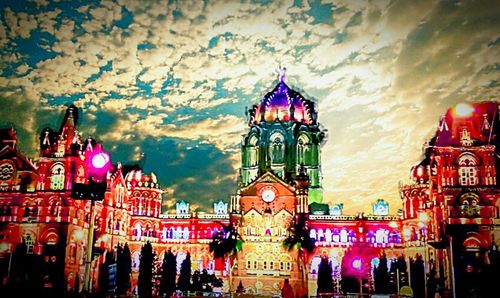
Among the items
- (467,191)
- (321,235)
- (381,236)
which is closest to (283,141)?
(321,235)

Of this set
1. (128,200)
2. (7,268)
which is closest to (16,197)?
(7,268)

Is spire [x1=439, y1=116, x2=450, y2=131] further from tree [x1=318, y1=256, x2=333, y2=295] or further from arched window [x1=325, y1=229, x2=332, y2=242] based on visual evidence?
arched window [x1=325, y1=229, x2=332, y2=242]

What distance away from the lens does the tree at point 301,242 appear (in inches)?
2342

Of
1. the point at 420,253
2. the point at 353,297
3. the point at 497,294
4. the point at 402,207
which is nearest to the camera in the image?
the point at 353,297

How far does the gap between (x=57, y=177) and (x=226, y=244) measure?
63.9ft

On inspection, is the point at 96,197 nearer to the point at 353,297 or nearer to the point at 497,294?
the point at 353,297

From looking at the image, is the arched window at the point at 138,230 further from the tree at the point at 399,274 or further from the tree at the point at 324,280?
the tree at the point at 399,274

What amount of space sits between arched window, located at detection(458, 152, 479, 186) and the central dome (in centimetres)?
2752

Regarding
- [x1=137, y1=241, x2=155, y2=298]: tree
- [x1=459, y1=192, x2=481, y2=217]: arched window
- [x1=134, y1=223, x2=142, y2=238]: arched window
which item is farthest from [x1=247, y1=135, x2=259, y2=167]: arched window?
[x1=459, y1=192, x2=481, y2=217]: arched window

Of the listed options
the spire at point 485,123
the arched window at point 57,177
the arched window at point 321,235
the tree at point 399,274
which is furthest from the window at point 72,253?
the spire at point 485,123

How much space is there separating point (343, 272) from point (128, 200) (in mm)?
26910

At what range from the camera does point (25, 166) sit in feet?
161

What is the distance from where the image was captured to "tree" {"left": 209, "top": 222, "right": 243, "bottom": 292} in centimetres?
5931

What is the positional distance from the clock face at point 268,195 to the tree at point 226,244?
5480 mm
